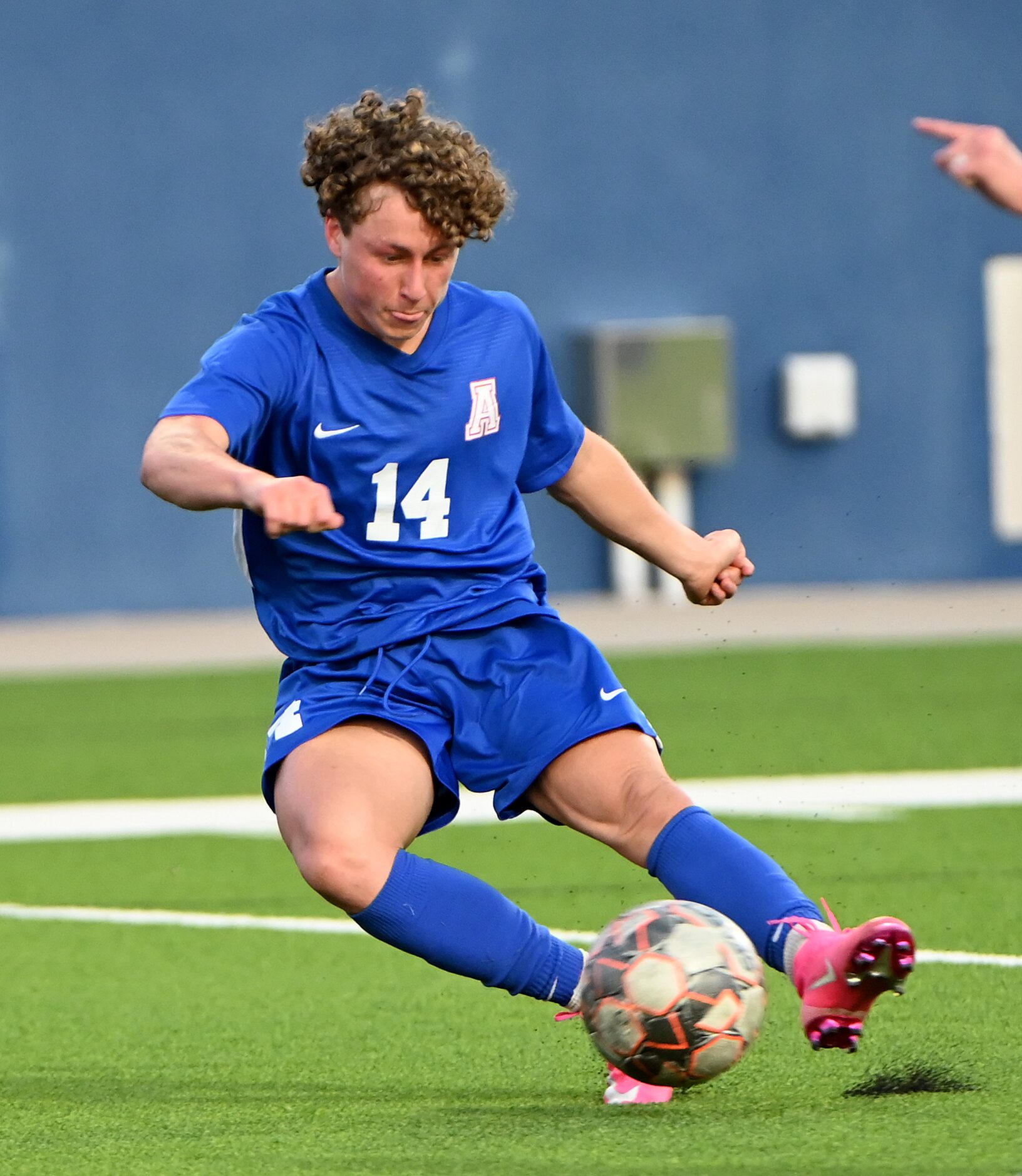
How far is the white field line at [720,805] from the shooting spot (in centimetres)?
754

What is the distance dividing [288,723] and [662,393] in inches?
483

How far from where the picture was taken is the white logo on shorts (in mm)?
3928

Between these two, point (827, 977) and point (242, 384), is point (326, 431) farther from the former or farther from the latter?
point (827, 977)

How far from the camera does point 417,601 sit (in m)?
4.02

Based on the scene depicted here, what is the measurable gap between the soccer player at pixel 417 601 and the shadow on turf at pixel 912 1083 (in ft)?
0.99

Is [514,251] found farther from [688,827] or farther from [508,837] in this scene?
[688,827]

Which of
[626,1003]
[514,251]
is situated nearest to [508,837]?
[626,1003]

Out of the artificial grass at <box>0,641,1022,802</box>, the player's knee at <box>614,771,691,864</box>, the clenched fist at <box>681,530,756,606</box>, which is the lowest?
the artificial grass at <box>0,641,1022,802</box>

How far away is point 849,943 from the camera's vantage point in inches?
134

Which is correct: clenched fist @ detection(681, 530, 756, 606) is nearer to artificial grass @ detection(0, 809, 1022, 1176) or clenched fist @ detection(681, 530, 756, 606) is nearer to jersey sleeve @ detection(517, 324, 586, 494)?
jersey sleeve @ detection(517, 324, 586, 494)

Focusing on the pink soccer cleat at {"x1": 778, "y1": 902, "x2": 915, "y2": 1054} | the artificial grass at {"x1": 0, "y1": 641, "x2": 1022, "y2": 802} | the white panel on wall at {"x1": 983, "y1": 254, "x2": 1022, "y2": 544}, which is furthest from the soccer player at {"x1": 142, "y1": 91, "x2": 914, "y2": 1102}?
the white panel on wall at {"x1": 983, "y1": 254, "x2": 1022, "y2": 544}

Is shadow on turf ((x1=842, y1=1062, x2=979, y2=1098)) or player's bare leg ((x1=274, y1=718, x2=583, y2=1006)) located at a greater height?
player's bare leg ((x1=274, y1=718, x2=583, y2=1006))

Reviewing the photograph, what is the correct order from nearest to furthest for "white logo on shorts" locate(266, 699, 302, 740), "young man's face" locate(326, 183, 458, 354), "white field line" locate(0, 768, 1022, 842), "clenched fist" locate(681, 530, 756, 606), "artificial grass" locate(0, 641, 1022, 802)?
"young man's face" locate(326, 183, 458, 354), "white logo on shorts" locate(266, 699, 302, 740), "clenched fist" locate(681, 530, 756, 606), "white field line" locate(0, 768, 1022, 842), "artificial grass" locate(0, 641, 1022, 802)

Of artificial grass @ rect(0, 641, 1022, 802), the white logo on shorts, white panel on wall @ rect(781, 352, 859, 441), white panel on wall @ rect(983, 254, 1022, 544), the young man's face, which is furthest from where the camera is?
white panel on wall @ rect(983, 254, 1022, 544)
